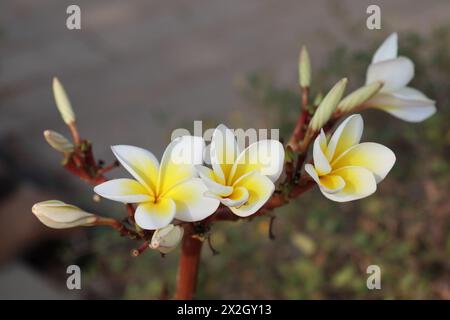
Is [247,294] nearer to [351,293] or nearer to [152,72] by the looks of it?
[351,293]

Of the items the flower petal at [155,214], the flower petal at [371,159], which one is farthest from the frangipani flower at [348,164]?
the flower petal at [155,214]

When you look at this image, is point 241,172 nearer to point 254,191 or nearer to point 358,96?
point 254,191

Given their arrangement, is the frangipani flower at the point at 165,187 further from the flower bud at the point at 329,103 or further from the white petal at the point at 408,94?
the white petal at the point at 408,94

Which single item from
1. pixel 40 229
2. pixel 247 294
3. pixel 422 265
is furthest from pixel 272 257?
pixel 40 229

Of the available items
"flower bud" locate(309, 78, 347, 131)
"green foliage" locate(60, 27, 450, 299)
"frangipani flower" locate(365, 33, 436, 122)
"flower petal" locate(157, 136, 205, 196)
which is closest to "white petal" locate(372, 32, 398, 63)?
"frangipani flower" locate(365, 33, 436, 122)
